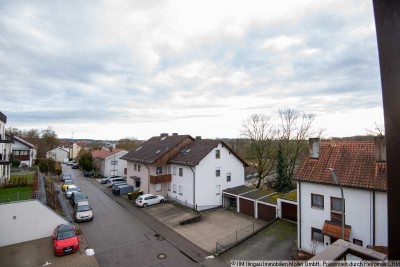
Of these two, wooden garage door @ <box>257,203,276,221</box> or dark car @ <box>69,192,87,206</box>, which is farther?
dark car @ <box>69,192,87,206</box>

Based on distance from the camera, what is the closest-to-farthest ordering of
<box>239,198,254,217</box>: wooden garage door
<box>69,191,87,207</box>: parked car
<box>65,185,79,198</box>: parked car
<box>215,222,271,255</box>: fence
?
<box>215,222,271,255</box>: fence < <box>239,198,254,217</box>: wooden garage door < <box>69,191,87,207</box>: parked car < <box>65,185,79,198</box>: parked car

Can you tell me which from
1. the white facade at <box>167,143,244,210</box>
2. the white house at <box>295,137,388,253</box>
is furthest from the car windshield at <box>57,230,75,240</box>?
the white house at <box>295,137,388,253</box>

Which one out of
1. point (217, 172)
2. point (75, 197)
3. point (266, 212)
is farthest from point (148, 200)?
point (266, 212)

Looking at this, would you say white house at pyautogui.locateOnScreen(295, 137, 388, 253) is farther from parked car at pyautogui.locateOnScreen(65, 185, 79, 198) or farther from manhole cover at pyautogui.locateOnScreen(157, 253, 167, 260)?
parked car at pyautogui.locateOnScreen(65, 185, 79, 198)

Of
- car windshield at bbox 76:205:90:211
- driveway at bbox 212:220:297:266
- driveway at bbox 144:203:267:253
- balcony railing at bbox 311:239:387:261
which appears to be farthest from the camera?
car windshield at bbox 76:205:90:211

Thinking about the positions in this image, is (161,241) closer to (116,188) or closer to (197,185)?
(197,185)

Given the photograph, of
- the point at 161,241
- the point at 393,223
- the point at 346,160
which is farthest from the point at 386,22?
the point at 161,241
